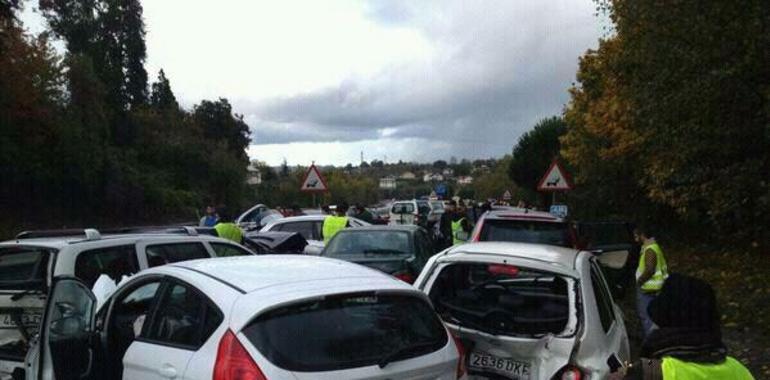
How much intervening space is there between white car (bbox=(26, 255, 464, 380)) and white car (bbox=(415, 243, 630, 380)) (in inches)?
24.7

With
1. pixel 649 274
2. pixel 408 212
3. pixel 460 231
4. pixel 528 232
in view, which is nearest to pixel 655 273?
pixel 649 274

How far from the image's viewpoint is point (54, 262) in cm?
680

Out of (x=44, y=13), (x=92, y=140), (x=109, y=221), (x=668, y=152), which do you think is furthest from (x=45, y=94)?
(x=668, y=152)

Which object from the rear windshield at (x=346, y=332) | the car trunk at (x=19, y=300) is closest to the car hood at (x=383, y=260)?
the car trunk at (x=19, y=300)

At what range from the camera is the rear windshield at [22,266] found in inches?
264

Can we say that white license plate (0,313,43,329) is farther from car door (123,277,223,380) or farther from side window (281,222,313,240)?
side window (281,222,313,240)

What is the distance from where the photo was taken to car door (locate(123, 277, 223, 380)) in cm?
395

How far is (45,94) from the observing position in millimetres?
35688

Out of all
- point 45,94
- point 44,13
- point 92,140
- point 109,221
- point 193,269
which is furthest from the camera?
point 44,13

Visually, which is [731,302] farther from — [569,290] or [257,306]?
[257,306]

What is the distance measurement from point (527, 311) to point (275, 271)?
207 centimetres

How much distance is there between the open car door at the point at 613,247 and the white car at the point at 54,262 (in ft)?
18.8

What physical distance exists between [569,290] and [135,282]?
312 centimetres

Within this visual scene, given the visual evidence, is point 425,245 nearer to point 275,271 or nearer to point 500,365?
point 500,365
